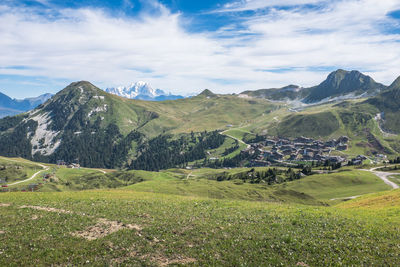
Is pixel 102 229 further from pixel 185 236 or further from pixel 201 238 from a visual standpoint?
pixel 201 238

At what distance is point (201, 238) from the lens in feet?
77.3

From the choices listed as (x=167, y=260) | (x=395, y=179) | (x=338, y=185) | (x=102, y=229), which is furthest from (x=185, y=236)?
(x=395, y=179)

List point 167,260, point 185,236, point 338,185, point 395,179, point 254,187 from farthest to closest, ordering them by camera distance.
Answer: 1. point 395,179
2. point 338,185
3. point 254,187
4. point 185,236
5. point 167,260

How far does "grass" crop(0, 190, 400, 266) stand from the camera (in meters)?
19.9

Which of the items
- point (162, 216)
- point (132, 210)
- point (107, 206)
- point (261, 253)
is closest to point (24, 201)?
point (107, 206)

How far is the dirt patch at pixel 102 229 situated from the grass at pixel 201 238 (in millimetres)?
743

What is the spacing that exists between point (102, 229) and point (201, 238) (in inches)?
404

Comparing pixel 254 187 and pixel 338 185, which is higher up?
pixel 254 187

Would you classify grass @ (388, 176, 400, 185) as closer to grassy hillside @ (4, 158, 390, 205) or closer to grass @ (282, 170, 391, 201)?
grass @ (282, 170, 391, 201)

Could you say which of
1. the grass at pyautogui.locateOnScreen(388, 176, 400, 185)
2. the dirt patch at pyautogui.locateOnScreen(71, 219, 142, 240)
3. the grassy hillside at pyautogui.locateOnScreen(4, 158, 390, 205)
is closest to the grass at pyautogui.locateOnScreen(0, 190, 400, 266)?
the dirt patch at pyautogui.locateOnScreen(71, 219, 142, 240)

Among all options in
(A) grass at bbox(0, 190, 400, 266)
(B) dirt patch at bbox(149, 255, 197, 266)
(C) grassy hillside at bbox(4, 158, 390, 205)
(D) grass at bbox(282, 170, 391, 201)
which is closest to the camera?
(B) dirt patch at bbox(149, 255, 197, 266)

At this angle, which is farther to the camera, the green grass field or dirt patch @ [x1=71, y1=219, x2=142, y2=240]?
dirt patch @ [x1=71, y1=219, x2=142, y2=240]

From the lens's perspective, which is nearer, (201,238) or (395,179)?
(201,238)

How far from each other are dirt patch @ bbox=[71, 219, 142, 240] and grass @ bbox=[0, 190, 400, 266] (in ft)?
2.44
